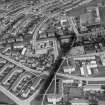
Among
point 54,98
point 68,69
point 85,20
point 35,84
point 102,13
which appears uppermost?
point 102,13

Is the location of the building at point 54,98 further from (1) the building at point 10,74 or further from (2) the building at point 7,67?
(2) the building at point 7,67

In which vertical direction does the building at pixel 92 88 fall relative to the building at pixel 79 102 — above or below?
above

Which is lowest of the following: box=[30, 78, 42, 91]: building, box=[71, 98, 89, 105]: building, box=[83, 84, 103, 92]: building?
box=[71, 98, 89, 105]: building

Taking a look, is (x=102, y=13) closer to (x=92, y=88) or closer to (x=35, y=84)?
(x=92, y=88)

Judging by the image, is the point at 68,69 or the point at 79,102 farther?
the point at 68,69

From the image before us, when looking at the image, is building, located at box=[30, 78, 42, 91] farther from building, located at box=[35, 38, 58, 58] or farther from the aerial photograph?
building, located at box=[35, 38, 58, 58]

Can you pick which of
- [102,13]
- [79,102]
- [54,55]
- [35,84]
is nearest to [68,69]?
[54,55]

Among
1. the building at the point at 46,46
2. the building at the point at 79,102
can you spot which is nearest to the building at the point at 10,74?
the building at the point at 46,46

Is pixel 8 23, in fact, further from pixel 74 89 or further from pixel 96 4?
pixel 74 89

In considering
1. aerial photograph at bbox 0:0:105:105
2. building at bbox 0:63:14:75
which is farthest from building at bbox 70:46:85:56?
building at bbox 0:63:14:75
